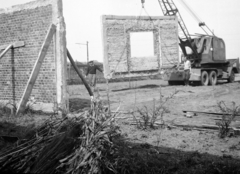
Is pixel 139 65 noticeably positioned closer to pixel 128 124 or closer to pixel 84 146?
pixel 128 124

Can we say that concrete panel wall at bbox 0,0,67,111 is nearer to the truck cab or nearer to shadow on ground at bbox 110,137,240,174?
shadow on ground at bbox 110,137,240,174

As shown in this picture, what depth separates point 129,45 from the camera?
48.2ft

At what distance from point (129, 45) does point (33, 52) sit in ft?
27.0

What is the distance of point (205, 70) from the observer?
16.2 metres

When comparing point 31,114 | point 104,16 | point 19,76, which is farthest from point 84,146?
point 104,16

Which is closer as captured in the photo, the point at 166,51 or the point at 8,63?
the point at 8,63

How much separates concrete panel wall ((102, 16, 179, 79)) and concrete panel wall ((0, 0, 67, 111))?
21.6 ft

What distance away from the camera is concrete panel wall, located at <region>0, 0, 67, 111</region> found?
6.84 meters

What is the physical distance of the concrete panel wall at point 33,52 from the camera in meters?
6.84

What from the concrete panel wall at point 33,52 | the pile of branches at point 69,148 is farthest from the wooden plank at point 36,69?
the pile of branches at point 69,148

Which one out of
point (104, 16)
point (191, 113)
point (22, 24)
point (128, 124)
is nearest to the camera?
point (128, 124)

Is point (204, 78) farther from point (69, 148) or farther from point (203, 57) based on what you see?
point (69, 148)

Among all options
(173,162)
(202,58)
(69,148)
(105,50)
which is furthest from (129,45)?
(69,148)

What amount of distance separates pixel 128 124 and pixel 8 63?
182 inches
